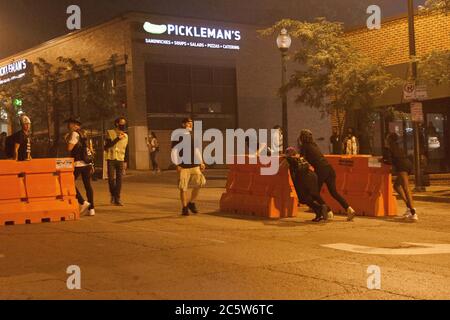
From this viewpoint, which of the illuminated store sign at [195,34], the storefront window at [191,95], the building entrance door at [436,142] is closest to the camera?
the building entrance door at [436,142]

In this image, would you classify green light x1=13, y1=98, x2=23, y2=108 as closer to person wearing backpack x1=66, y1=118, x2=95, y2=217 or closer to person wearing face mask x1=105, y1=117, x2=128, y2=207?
person wearing face mask x1=105, y1=117, x2=128, y2=207

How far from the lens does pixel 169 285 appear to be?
6629 mm

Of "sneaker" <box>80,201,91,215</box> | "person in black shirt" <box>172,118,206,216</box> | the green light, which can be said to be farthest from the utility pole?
the green light

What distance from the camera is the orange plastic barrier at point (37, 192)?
37.8ft

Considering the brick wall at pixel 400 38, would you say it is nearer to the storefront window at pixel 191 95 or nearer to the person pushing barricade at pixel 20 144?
the person pushing barricade at pixel 20 144

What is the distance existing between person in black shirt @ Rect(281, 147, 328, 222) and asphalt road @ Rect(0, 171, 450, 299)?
0.29 metres

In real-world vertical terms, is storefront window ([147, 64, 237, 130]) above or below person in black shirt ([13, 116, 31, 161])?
above

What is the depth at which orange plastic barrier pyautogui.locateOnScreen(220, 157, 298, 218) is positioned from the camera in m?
12.3

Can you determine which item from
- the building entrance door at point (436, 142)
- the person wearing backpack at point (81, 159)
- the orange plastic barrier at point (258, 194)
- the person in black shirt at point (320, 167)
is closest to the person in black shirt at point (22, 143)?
the person wearing backpack at point (81, 159)

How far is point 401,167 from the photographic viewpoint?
1189cm

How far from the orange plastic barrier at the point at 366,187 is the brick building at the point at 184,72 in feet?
69.4

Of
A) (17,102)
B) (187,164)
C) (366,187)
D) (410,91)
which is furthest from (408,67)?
(17,102)
